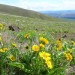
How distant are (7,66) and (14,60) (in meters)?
0.16

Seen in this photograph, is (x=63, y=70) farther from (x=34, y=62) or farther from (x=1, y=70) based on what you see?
(x=1, y=70)

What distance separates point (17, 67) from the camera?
4.93 meters

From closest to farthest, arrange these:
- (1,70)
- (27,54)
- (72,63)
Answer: (1,70) < (27,54) < (72,63)

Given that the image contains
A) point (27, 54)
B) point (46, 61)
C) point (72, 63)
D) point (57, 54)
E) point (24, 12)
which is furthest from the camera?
point (24, 12)

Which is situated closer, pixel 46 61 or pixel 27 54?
pixel 46 61

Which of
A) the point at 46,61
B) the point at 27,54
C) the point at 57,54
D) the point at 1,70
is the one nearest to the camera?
the point at 46,61

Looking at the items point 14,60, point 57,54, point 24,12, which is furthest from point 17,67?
point 24,12

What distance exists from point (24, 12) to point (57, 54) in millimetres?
92500

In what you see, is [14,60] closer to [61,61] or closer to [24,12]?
[61,61]

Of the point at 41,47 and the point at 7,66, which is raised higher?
the point at 41,47

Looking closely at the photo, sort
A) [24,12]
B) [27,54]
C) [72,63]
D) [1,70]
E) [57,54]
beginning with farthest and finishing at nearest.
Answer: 1. [24,12]
2. [72,63]
3. [57,54]
4. [27,54]
5. [1,70]

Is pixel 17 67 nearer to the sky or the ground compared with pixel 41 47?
nearer to the ground

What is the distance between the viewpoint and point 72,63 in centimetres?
629

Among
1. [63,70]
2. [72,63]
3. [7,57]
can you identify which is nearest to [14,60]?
[7,57]
